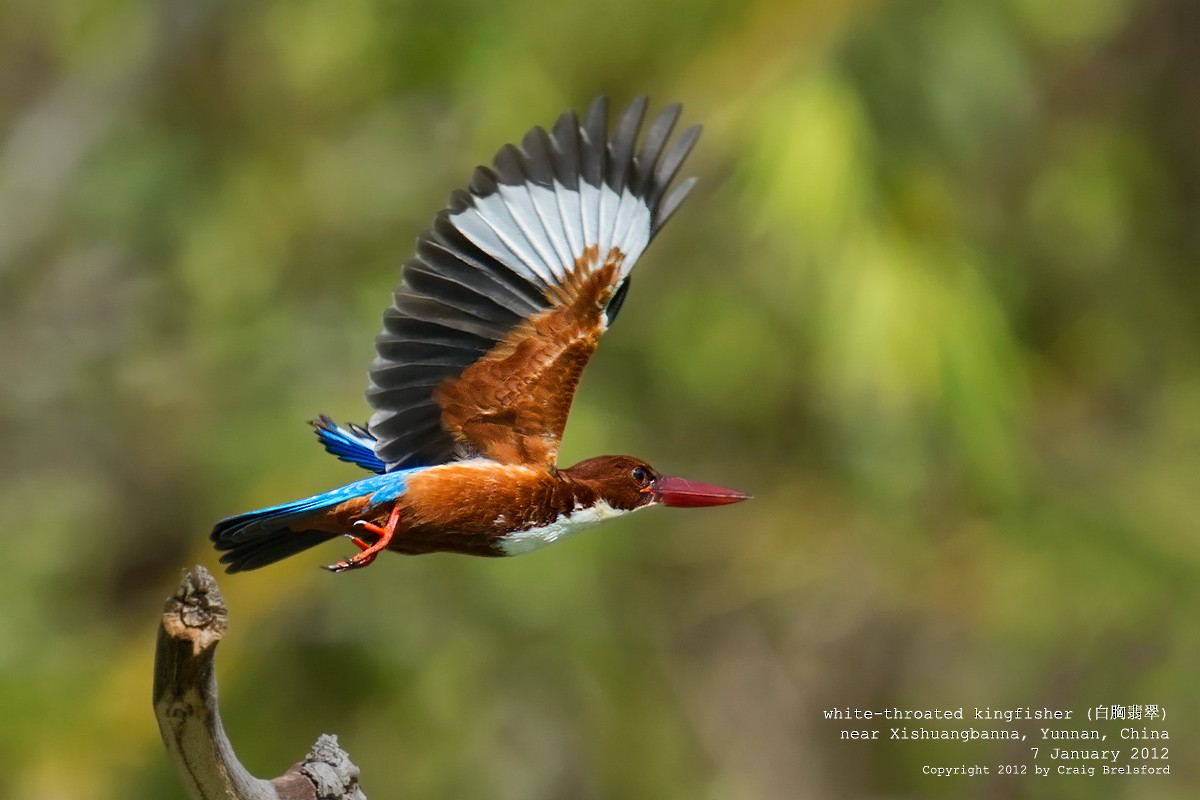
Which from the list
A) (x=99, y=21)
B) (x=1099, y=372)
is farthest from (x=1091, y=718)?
(x=99, y=21)

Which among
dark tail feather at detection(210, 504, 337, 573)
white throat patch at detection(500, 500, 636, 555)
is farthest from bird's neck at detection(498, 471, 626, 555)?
dark tail feather at detection(210, 504, 337, 573)

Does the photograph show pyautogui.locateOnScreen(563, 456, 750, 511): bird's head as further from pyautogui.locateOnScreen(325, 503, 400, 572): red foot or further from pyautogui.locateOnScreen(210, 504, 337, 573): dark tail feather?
pyautogui.locateOnScreen(210, 504, 337, 573): dark tail feather

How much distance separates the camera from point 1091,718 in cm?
465

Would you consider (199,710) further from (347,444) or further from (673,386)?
(673,386)

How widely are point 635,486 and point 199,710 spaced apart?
0.79 meters

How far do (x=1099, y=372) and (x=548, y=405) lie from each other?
444cm

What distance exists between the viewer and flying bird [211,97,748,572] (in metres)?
2.21

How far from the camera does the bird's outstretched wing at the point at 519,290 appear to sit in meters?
2.38

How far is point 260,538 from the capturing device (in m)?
2.29

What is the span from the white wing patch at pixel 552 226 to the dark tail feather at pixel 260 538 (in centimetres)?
58

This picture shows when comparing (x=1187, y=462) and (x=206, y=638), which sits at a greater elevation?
(x=1187, y=462)

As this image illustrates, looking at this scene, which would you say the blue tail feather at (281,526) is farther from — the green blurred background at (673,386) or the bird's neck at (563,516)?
the green blurred background at (673,386)

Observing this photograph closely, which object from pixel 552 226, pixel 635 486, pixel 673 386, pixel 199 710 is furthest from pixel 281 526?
pixel 673 386

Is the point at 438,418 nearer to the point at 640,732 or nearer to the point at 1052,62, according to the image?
the point at 640,732
